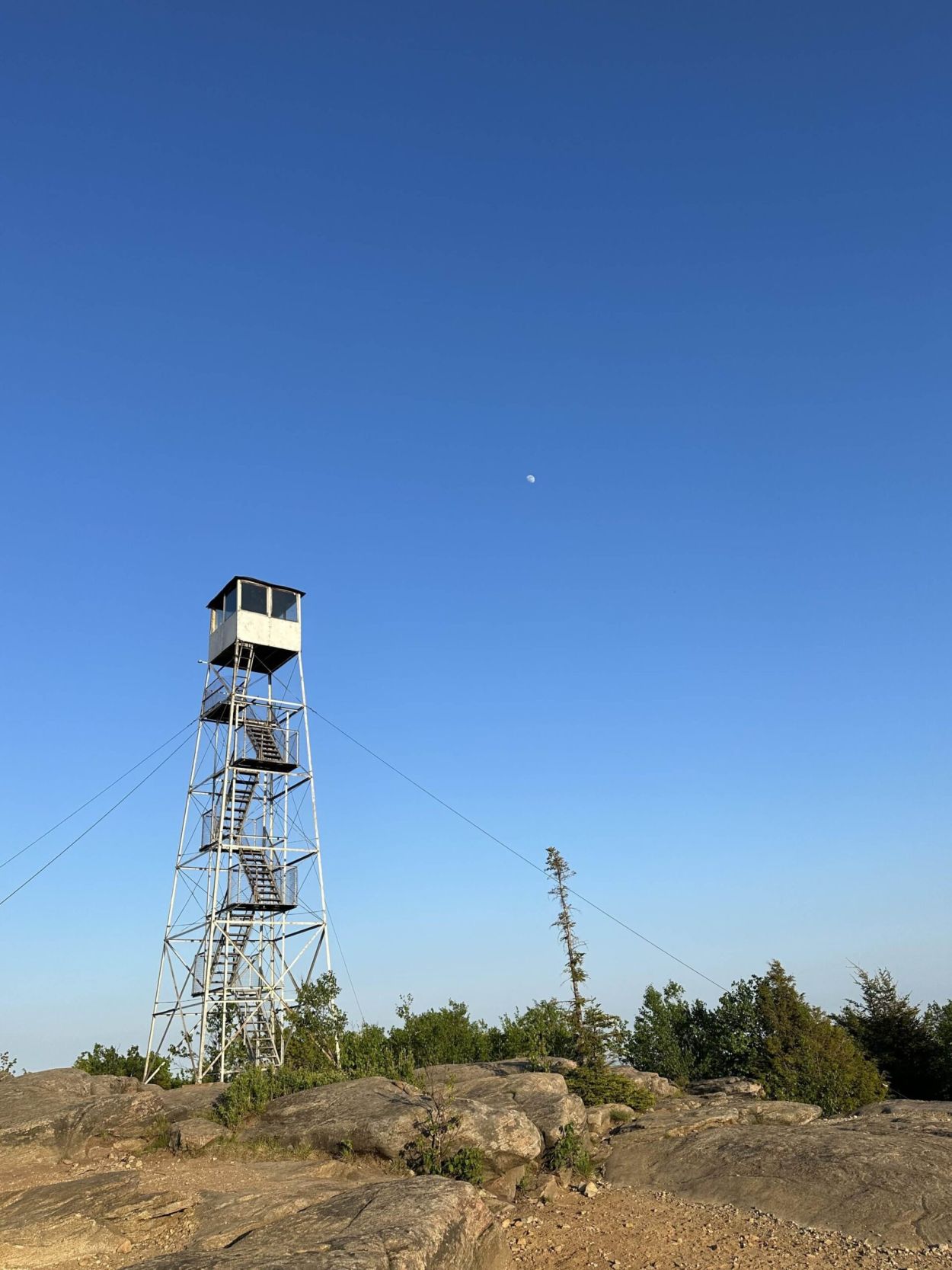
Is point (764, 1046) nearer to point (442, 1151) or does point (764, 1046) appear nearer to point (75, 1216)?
point (442, 1151)

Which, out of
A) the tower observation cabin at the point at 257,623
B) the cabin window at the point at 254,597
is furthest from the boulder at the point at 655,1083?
the cabin window at the point at 254,597

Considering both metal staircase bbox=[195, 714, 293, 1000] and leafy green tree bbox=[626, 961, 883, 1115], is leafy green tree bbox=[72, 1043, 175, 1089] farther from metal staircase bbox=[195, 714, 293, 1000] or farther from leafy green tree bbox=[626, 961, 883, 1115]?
leafy green tree bbox=[626, 961, 883, 1115]

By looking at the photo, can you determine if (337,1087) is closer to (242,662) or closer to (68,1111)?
(68,1111)

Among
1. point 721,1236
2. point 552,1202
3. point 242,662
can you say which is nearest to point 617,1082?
point 552,1202

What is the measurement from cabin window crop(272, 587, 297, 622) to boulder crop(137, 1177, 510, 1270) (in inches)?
987

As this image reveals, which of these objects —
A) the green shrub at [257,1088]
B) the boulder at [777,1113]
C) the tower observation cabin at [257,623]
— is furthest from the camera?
the tower observation cabin at [257,623]

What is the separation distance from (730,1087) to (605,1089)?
27.9ft

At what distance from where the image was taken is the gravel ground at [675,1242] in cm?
1250

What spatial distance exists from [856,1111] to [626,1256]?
17.8 meters

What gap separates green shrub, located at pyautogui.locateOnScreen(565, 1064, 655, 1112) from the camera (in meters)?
22.2

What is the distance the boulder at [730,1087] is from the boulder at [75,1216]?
19616 millimetres

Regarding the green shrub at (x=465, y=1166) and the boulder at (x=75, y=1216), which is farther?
the green shrub at (x=465, y=1166)

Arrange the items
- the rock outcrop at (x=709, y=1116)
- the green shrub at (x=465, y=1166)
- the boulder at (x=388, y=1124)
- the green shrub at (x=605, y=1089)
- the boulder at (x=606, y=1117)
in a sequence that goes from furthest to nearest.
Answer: the green shrub at (x=605, y=1089), the boulder at (x=606, y=1117), the rock outcrop at (x=709, y=1116), the boulder at (x=388, y=1124), the green shrub at (x=465, y=1166)

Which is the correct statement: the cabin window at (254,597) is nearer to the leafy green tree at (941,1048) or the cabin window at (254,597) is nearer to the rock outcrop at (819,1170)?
the rock outcrop at (819,1170)
